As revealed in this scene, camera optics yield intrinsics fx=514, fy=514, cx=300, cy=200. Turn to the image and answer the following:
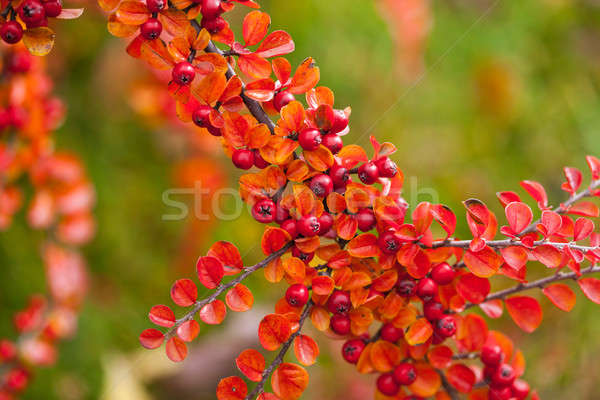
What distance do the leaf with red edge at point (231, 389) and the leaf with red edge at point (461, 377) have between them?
0.21 m

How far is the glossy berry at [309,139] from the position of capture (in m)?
0.42

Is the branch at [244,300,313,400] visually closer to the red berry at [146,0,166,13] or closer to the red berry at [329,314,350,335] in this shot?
the red berry at [329,314,350,335]

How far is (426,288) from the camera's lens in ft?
1.46

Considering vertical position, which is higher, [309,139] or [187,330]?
[309,139]

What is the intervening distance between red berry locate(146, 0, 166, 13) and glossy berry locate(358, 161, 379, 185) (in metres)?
0.21

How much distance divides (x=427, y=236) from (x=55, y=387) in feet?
3.09

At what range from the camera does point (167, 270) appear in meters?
1.32

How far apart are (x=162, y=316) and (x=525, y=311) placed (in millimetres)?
349

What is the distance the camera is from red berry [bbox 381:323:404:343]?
0.48 m

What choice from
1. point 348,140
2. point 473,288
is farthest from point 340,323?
point 348,140

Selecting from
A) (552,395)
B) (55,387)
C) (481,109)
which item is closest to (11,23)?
(55,387)

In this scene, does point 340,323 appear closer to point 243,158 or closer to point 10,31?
point 243,158

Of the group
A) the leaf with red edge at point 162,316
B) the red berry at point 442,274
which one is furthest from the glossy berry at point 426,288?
the leaf with red edge at point 162,316

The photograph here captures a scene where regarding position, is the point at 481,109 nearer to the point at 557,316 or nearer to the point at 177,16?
the point at 557,316
